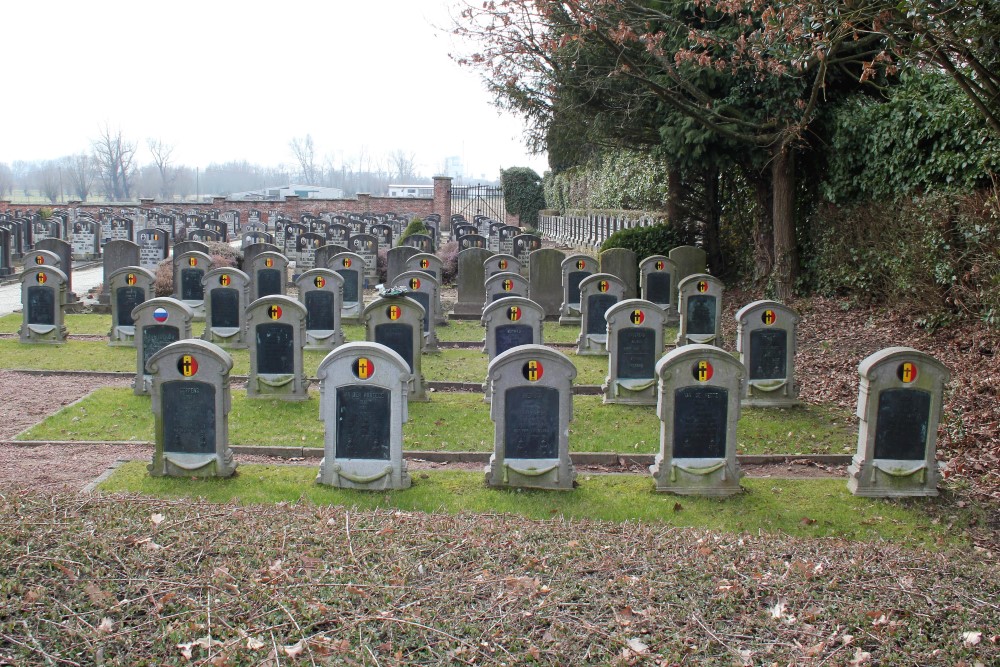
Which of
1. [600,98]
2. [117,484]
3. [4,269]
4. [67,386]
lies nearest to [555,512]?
[117,484]

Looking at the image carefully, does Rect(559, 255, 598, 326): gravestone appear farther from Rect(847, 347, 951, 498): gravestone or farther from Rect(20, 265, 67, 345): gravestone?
Rect(847, 347, 951, 498): gravestone

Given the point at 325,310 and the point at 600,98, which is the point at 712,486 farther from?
the point at 600,98

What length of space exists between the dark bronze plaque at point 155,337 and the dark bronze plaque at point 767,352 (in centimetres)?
770

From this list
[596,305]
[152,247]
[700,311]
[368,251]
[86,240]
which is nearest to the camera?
[700,311]

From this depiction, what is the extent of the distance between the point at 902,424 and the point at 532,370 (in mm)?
3581

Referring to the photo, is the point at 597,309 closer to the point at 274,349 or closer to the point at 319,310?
the point at 319,310

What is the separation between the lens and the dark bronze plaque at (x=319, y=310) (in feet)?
51.3

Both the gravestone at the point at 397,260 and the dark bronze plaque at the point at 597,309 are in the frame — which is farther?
the gravestone at the point at 397,260

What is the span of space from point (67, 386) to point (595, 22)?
9601 mm

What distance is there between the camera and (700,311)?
15.5m

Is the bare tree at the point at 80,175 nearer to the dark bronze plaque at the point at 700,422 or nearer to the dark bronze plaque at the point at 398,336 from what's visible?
the dark bronze plaque at the point at 398,336

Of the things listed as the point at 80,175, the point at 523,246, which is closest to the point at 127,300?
the point at 523,246

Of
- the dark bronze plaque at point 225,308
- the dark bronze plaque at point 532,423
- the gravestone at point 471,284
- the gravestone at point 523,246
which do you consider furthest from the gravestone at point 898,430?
the gravestone at point 523,246

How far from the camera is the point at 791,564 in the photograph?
19.4ft
